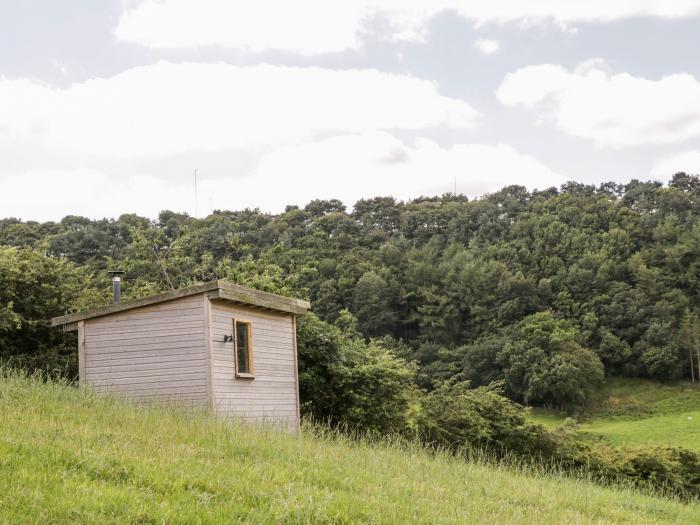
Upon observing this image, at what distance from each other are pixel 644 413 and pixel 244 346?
59771 mm

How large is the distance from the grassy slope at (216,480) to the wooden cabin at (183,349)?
1899 mm

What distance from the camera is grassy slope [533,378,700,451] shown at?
53.4 meters

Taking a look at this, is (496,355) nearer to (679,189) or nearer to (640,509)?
(679,189)

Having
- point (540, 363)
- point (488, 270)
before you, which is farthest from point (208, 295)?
point (488, 270)

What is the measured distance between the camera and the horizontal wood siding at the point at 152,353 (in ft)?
48.9

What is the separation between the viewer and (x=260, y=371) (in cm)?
1628

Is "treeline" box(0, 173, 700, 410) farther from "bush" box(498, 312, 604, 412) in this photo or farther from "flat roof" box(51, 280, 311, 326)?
"flat roof" box(51, 280, 311, 326)

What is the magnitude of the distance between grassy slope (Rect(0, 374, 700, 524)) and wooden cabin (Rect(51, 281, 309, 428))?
1.90 meters

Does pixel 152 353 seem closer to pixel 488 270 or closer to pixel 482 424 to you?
pixel 482 424

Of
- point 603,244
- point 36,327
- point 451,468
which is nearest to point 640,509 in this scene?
point 451,468

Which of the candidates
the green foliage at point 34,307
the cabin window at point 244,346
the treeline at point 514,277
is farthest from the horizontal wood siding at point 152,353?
the treeline at point 514,277

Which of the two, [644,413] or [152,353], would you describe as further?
[644,413]

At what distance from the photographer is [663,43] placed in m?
39.1

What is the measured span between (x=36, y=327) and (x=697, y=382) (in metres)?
68.8
